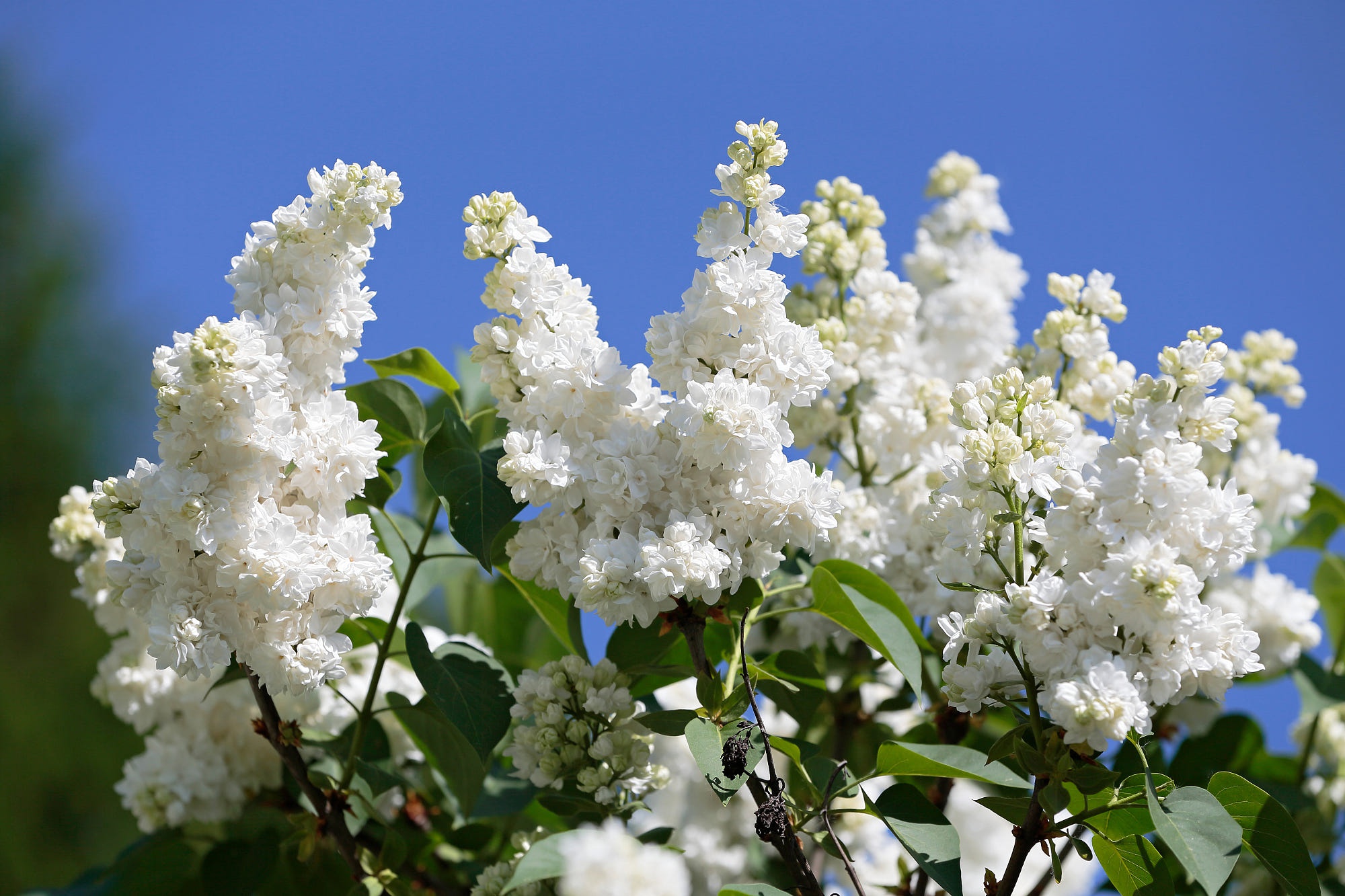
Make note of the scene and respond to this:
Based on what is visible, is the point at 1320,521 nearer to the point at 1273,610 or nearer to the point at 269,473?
the point at 1273,610

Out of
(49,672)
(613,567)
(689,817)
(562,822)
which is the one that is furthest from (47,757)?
(613,567)

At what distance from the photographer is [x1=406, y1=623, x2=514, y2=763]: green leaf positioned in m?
0.95

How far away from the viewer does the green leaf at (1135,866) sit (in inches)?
32.5

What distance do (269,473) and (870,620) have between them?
0.51 m

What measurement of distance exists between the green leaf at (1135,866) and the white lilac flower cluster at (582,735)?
37cm

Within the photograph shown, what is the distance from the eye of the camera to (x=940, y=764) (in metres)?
0.84

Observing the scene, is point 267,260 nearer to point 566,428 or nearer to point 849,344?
point 566,428

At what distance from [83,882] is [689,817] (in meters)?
0.93

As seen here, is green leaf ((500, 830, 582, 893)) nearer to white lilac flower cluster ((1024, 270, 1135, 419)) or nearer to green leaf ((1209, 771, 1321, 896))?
green leaf ((1209, 771, 1321, 896))

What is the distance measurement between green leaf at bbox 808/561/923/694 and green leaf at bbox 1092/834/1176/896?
0.61 feet

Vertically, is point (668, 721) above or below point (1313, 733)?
below

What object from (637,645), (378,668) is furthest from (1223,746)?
(378,668)

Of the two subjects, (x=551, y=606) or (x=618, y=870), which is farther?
(x=551, y=606)

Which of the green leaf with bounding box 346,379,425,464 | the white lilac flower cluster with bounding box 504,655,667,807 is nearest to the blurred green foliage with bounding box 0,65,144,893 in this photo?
the green leaf with bounding box 346,379,425,464
